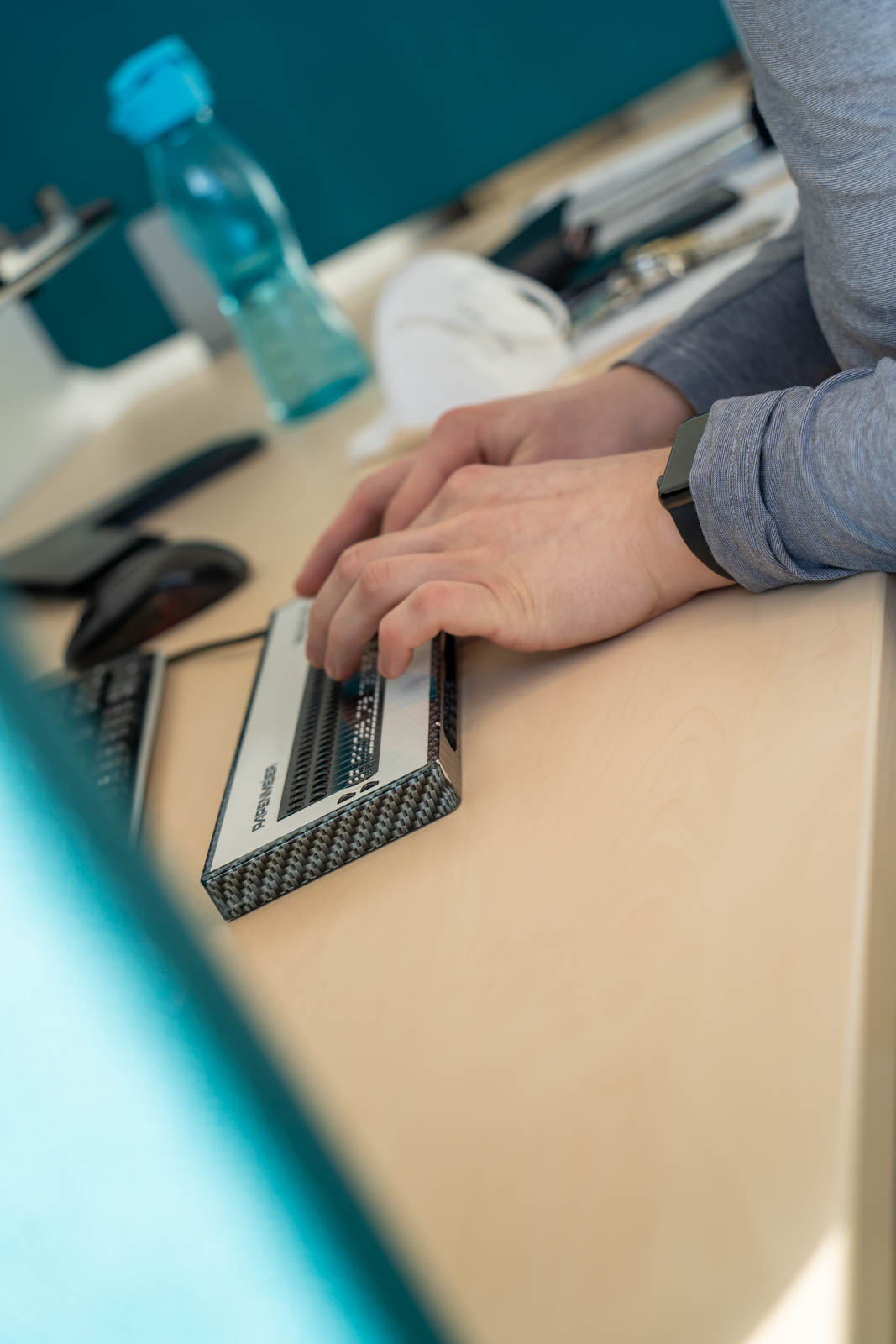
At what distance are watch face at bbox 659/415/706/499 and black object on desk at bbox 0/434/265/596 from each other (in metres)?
0.63

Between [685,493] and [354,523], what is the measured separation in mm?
274

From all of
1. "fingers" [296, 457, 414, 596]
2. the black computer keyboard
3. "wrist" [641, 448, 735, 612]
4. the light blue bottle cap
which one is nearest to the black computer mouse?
A: the black computer keyboard

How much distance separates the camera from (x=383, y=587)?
23.0 inches

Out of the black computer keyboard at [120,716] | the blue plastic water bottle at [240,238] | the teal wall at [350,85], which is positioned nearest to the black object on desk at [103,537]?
the blue plastic water bottle at [240,238]

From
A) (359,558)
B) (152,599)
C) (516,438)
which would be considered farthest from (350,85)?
(359,558)

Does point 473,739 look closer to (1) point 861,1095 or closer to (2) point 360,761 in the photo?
(2) point 360,761

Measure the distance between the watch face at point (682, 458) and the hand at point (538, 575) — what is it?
0.09 ft

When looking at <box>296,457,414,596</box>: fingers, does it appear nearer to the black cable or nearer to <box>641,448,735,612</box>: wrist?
the black cable

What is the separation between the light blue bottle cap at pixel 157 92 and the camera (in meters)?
1.36

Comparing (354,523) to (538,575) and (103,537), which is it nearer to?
(538,575)

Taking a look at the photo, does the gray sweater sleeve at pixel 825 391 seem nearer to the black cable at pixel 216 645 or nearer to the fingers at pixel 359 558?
the fingers at pixel 359 558

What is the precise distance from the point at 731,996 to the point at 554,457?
A: 1.40ft

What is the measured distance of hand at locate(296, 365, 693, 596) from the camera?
2.31 ft

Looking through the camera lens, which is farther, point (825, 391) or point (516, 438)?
point (516, 438)
